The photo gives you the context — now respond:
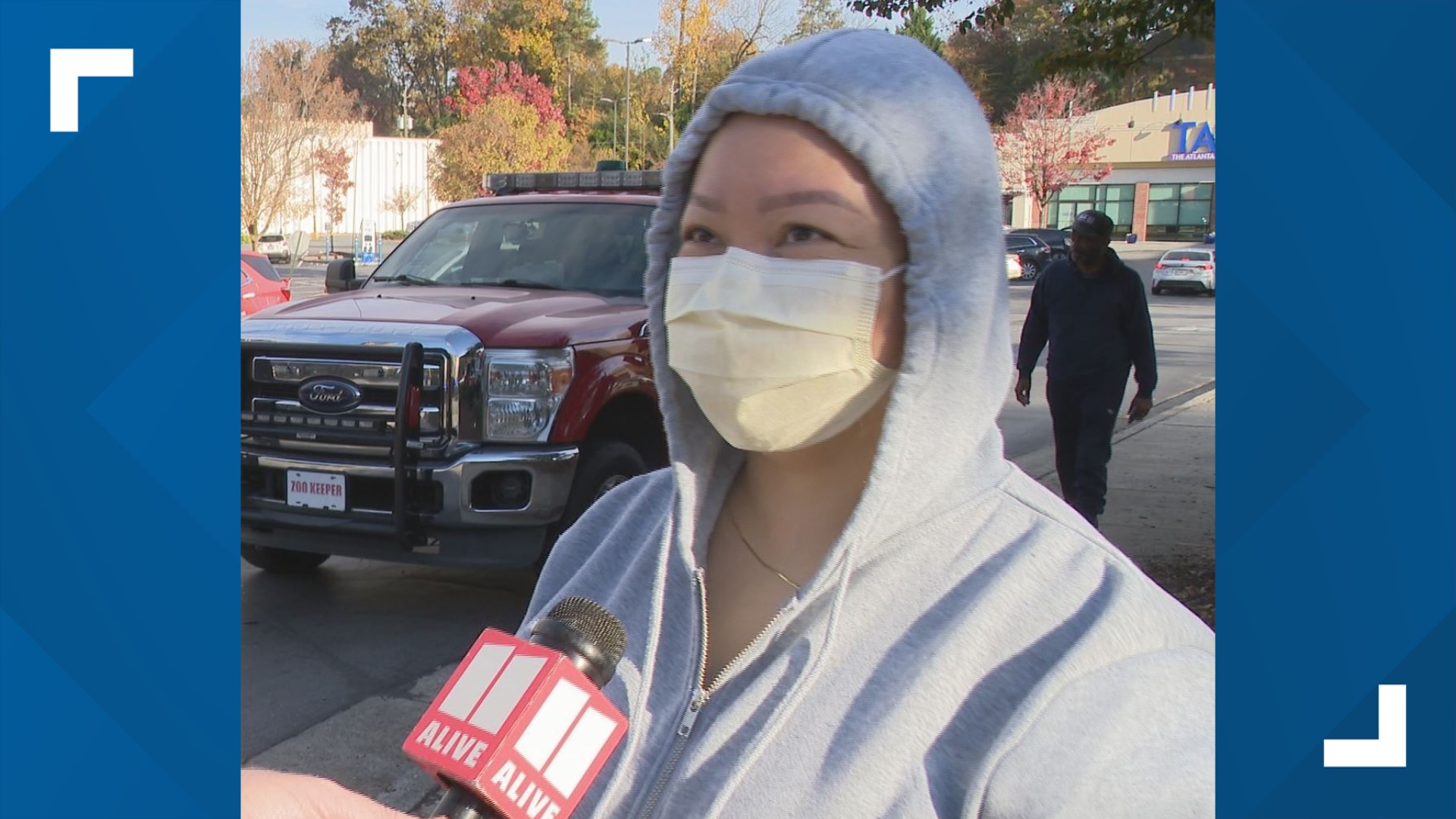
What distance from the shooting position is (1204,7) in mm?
5773

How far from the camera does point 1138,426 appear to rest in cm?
1256

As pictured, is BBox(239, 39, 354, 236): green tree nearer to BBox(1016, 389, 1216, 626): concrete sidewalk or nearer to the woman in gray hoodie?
BBox(1016, 389, 1216, 626): concrete sidewalk

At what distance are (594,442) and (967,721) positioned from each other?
479 centimetres

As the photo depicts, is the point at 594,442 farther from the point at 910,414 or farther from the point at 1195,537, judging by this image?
the point at 910,414

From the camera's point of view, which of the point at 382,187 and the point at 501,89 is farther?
the point at 382,187

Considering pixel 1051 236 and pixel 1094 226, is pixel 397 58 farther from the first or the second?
pixel 1094 226

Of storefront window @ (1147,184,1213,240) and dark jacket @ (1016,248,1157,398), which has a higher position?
storefront window @ (1147,184,1213,240)

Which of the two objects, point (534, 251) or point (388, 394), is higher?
point (534, 251)

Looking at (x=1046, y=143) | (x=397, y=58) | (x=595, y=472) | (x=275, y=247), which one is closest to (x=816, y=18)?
(x=595, y=472)

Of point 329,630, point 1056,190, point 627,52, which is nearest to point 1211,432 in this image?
point 329,630

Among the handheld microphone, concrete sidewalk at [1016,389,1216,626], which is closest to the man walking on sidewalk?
concrete sidewalk at [1016,389,1216,626]

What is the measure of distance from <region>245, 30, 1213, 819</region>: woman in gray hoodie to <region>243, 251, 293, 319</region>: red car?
44.0 ft
